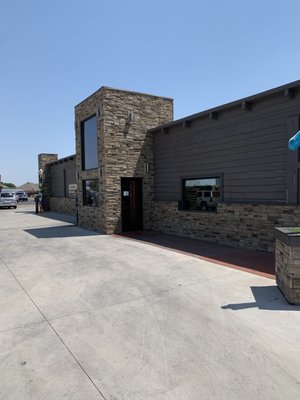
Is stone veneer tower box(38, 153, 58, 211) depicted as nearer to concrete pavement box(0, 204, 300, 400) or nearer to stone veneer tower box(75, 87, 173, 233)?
stone veneer tower box(75, 87, 173, 233)

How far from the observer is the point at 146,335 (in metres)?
3.71

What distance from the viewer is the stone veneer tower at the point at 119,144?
1218cm

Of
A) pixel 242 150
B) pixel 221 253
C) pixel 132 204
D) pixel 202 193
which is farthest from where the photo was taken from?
pixel 132 204

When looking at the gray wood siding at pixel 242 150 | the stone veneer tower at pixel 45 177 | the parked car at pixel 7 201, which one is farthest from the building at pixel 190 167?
the parked car at pixel 7 201

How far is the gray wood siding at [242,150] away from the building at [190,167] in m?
0.03

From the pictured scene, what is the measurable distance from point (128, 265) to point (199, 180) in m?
4.91

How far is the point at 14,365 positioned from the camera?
10.3ft

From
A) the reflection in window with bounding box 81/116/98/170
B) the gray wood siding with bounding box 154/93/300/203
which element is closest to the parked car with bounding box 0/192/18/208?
the reflection in window with bounding box 81/116/98/170

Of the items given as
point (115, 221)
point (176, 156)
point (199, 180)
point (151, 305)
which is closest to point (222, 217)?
point (199, 180)

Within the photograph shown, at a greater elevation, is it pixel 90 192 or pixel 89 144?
pixel 89 144

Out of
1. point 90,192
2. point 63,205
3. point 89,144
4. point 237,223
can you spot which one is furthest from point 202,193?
point 63,205

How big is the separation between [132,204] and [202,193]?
11.6 ft

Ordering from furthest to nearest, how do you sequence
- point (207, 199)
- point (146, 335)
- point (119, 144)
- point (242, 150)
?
point (119, 144)
point (207, 199)
point (242, 150)
point (146, 335)

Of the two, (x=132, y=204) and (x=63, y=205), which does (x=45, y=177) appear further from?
(x=132, y=204)
